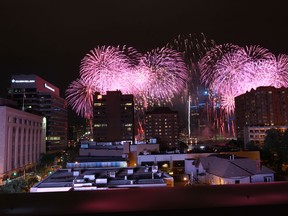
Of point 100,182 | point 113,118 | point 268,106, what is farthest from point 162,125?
point 100,182

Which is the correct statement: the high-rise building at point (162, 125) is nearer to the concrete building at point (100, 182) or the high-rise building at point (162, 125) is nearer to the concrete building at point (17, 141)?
the concrete building at point (17, 141)

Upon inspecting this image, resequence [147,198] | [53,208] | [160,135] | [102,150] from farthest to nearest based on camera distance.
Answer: [160,135] < [102,150] < [147,198] < [53,208]

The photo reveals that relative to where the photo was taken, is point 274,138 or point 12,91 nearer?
point 274,138

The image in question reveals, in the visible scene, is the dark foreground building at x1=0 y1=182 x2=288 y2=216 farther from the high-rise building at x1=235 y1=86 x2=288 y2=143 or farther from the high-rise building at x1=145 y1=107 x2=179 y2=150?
the high-rise building at x1=145 y1=107 x2=179 y2=150

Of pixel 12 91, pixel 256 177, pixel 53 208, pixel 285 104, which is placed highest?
pixel 12 91

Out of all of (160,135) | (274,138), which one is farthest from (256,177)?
(160,135)

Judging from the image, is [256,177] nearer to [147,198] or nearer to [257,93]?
[147,198]
